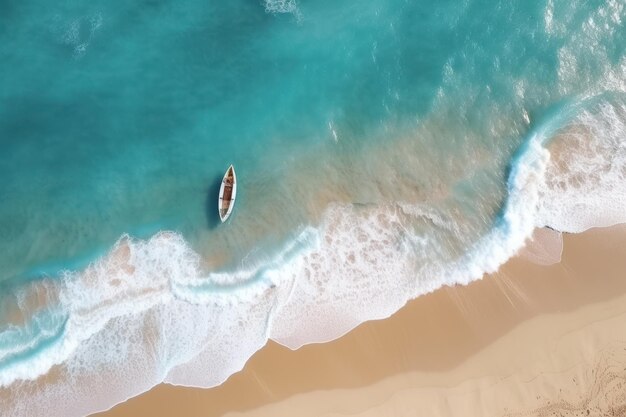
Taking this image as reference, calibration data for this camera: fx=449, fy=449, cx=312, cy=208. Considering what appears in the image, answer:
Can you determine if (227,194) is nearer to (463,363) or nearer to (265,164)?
(265,164)

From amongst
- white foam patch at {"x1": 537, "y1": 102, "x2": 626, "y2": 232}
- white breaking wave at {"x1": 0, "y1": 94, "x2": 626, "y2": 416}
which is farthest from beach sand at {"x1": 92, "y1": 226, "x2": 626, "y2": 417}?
white foam patch at {"x1": 537, "y1": 102, "x2": 626, "y2": 232}

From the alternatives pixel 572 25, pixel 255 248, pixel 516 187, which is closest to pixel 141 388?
pixel 255 248

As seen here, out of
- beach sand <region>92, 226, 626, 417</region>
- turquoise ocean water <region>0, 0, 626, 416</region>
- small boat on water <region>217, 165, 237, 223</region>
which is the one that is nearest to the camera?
beach sand <region>92, 226, 626, 417</region>

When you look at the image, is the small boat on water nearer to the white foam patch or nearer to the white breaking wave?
the white breaking wave

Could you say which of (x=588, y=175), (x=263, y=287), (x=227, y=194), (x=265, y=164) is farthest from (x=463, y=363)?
(x=227, y=194)

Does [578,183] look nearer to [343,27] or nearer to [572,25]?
[572,25]

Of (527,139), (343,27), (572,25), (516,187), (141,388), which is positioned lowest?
(141,388)
